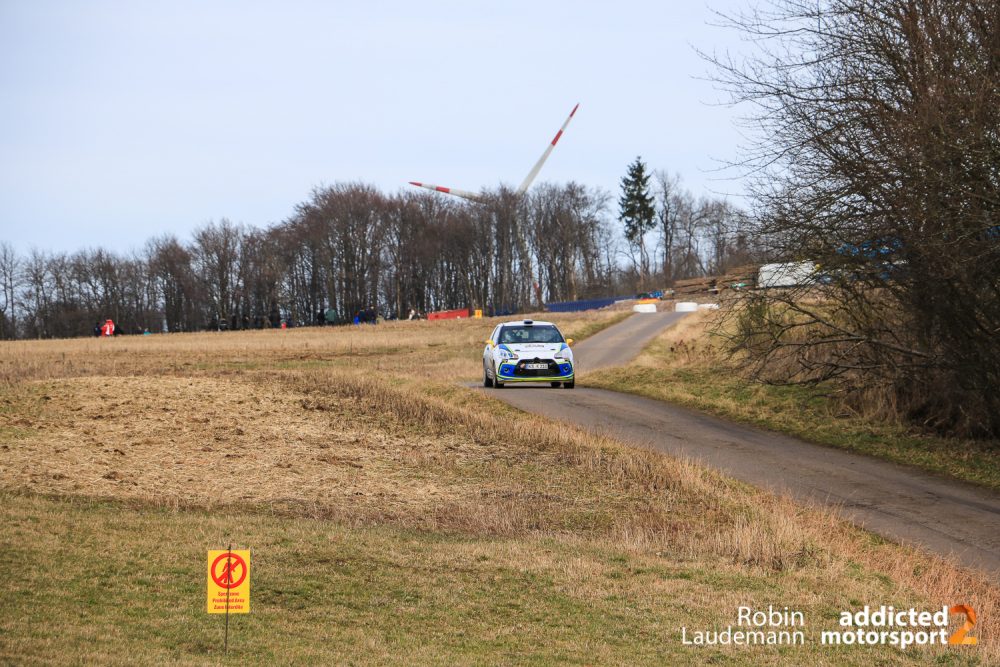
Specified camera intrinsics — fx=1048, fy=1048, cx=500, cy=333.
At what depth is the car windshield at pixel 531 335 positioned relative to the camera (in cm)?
2973

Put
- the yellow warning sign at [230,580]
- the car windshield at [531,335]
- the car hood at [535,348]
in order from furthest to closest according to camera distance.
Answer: the car windshield at [531,335] < the car hood at [535,348] < the yellow warning sign at [230,580]

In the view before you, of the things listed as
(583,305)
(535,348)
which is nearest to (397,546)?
(535,348)

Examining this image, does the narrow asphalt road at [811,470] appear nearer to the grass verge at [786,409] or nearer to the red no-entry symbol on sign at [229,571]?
the grass verge at [786,409]

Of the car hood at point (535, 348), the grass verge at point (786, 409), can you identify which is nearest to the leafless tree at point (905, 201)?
the grass verge at point (786, 409)

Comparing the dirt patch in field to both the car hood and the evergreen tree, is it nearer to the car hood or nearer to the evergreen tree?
the car hood

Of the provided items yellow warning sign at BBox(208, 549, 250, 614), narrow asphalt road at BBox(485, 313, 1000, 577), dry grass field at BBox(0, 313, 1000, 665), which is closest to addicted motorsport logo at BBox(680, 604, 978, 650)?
dry grass field at BBox(0, 313, 1000, 665)

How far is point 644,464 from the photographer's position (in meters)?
16.9

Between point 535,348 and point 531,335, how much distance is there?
0.60 meters

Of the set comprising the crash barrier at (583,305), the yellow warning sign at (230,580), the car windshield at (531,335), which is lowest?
the yellow warning sign at (230,580)

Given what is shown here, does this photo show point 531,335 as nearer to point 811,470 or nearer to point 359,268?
point 811,470

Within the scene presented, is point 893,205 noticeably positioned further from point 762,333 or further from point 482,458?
point 482,458

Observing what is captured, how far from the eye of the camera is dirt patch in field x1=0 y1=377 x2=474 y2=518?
1466 cm

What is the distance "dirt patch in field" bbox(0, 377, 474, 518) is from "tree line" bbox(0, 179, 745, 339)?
288 ft

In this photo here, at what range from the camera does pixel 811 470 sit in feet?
58.6
